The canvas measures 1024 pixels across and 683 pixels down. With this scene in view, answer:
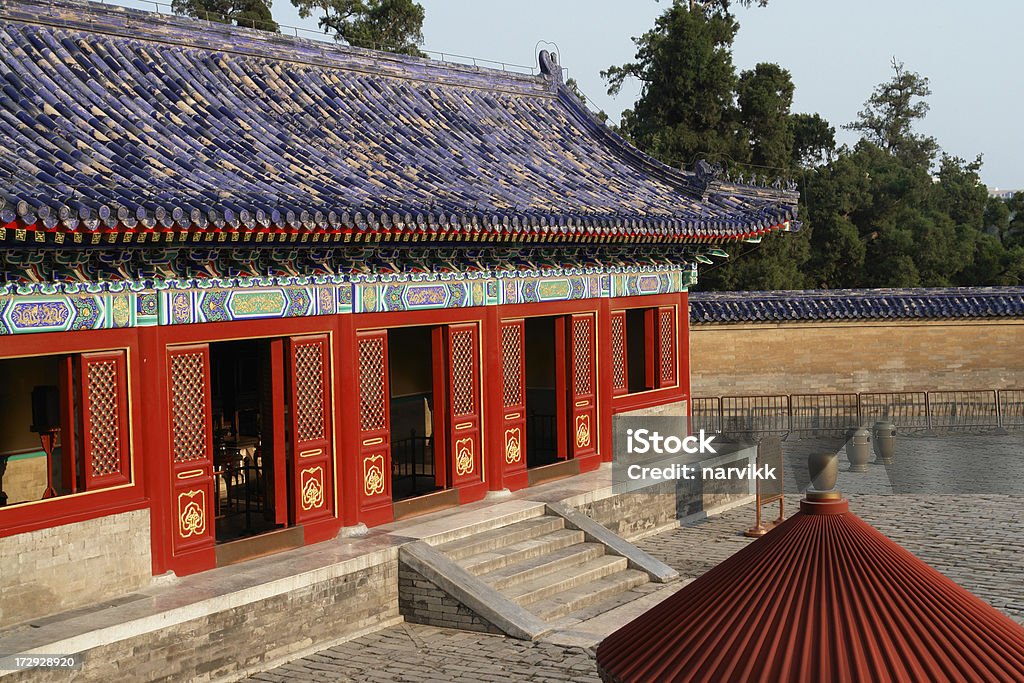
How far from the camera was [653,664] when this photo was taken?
391 centimetres

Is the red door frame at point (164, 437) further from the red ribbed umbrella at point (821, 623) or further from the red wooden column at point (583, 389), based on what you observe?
the red ribbed umbrella at point (821, 623)

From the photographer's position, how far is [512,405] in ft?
48.0

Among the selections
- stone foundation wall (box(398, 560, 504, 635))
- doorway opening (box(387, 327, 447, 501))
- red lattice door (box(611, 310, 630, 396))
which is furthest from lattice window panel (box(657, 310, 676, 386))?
stone foundation wall (box(398, 560, 504, 635))

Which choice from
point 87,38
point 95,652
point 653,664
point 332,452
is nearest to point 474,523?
point 332,452

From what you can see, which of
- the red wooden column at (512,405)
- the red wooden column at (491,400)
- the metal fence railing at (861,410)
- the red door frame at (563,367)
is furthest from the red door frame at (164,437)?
the metal fence railing at (861,410)

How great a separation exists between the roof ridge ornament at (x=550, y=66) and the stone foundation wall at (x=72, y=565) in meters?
10.9

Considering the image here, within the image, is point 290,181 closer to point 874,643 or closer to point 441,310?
point 441,310

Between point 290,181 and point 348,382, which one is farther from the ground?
point 290,181

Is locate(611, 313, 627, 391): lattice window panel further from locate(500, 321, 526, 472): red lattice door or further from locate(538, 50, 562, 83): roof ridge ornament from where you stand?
locate(538, 50, 562, 83): roof ridge ornament

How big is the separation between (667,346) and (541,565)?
6.04m

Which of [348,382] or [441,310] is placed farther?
[441,310]

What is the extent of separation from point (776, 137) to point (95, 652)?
31293 millimetres

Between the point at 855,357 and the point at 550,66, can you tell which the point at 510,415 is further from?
the point at 855,357

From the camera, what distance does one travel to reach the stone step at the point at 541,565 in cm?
1200
